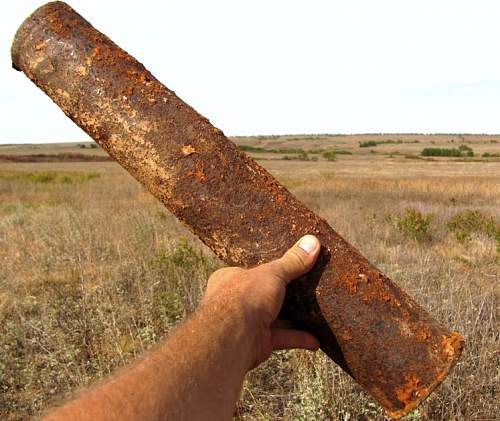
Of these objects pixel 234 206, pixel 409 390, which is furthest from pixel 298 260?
pixel 409 390

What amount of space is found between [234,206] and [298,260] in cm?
31

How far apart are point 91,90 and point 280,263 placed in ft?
3.27

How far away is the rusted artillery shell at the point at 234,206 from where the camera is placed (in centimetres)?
161

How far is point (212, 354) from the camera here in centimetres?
122

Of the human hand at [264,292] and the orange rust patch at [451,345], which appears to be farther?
the orange rust patch at [451,345]

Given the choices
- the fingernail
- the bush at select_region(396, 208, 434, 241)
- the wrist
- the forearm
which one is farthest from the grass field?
the fingernail

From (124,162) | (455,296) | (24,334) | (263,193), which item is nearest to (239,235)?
(263,193)

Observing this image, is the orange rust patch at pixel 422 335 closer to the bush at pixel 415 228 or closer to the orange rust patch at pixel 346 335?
the orange rust patch at pixel 346 335

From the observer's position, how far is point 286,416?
2.84 metres

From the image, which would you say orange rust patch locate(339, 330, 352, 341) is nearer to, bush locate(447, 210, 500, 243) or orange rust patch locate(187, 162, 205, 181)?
orange rust patch locate(187, 162, 205, 181)

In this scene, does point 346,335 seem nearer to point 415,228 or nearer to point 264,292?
point 264,292

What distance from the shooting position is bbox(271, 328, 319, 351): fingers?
5.57 ft

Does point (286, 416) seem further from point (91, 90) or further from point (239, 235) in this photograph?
point (91, 90)

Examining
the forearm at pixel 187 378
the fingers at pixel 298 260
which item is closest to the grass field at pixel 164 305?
the forearm at pixel 187 378
